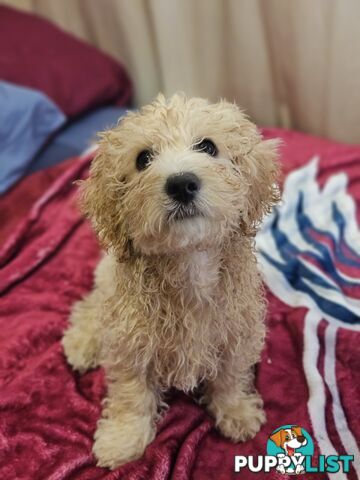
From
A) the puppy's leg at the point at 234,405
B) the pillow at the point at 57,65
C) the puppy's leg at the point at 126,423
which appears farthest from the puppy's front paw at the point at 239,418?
the pillow at the point at 57,65

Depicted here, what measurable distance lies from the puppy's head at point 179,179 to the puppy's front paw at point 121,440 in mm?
455

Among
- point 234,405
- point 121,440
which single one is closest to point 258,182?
point 234,405

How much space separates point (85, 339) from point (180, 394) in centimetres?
31

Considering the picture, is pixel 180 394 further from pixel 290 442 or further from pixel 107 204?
pixel 107 204

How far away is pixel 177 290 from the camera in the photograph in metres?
1.13

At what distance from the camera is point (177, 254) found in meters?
1.09

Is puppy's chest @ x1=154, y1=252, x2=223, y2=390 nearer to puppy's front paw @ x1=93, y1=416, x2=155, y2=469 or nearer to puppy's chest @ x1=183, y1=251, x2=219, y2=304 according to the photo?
puppy's chest @ x1=183, y1=251, x2=219, y2=304

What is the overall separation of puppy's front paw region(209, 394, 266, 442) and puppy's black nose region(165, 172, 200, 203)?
2.09ft

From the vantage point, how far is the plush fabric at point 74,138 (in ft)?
7.79

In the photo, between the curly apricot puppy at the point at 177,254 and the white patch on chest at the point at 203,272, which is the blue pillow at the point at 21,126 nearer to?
the curly apricot puppy at the point at 177,254

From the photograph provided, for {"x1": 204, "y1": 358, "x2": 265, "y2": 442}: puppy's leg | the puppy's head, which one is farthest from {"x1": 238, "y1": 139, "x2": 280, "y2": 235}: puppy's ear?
{"x1": 204, "y1": 358, "x2": 265, "y2": 442}: puppy's leg

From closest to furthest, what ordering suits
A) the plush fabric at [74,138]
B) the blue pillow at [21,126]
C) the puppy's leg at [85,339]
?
the puppy's leg at [85,339], the blue pillow at [21,126], the plush fabric at [74,138]

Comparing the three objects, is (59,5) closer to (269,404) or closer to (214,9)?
(214,9)

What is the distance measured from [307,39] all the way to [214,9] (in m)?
0.46
